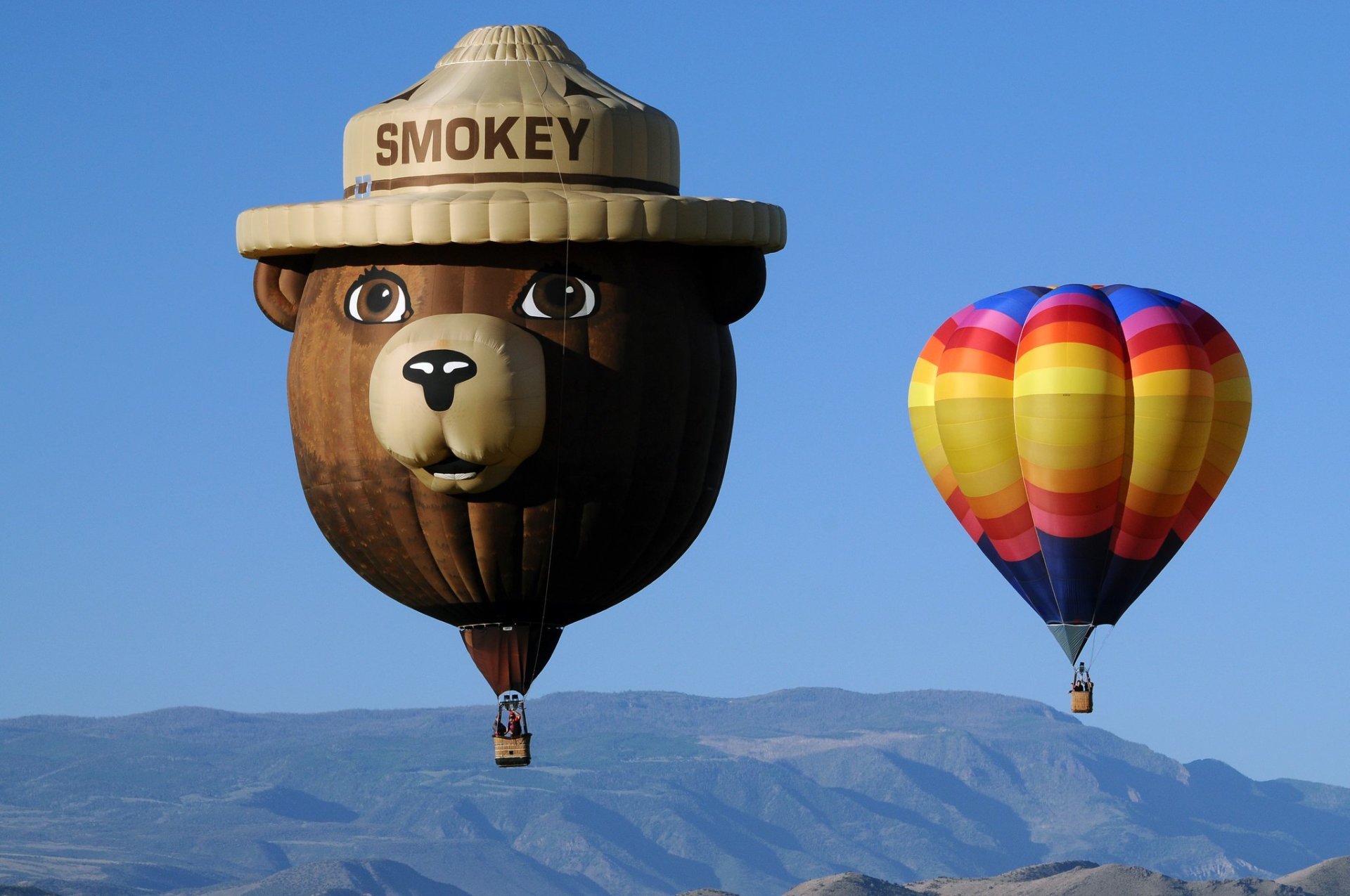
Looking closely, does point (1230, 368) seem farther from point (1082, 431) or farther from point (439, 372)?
point (439, 372)

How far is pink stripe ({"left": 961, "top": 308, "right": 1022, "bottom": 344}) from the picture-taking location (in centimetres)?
4481

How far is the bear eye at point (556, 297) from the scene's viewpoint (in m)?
30.6

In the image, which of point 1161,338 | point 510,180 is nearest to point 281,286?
point 510,180

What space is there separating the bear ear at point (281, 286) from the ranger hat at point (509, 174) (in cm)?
37

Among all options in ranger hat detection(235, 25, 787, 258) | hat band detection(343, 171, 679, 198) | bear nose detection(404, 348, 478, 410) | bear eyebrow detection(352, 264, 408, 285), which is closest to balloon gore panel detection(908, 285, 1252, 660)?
ranger hat detection(235, 25, 787, 258)

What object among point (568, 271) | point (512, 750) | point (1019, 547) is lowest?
point (512, 750)

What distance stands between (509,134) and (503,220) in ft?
4.86

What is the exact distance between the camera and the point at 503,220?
30250 mm

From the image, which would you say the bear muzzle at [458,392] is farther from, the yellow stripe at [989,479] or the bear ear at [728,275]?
the yellow stripe at [989,479]

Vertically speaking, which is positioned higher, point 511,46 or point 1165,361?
point 511,46

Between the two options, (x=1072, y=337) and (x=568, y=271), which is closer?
(x=568, y=271)

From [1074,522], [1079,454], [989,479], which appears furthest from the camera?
[989,479]

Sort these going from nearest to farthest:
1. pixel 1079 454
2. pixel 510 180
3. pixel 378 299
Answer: pixel 378 299 < pixel 510 180 < pixel 1079 454

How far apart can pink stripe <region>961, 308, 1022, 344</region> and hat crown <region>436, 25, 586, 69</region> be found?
13.8 meters
